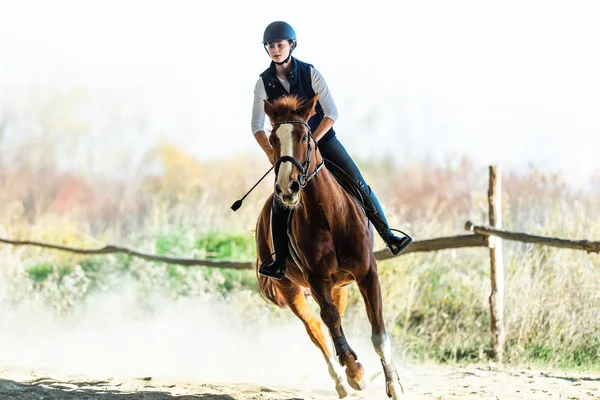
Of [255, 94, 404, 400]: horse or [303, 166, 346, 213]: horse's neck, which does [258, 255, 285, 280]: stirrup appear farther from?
[303, 166, 346, 213]: horse's neck

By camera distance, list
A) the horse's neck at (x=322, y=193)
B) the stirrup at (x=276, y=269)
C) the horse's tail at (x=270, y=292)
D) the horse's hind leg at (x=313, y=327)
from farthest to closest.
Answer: the horse's tail at (x=270, y=292) → the horse's hind leg at (x=313, y=327) → the stirrup at (x=276, y=269) → the horse's neck at (x=322, y=193)

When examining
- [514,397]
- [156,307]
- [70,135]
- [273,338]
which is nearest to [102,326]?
[156,307]

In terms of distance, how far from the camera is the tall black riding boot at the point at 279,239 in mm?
5734

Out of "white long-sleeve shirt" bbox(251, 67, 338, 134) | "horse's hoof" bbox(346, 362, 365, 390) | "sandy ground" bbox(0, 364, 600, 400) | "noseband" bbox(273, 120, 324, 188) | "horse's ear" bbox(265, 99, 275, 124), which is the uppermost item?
"white long-sleeve shirt" bbox(251, 67, 338, 134)

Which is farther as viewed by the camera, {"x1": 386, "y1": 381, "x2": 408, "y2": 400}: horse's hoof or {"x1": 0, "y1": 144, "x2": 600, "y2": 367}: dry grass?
{"x1": 0, "y1": 144, "x2": 600, "y2": 367}: dry grass

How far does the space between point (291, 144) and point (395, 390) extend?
1787mm

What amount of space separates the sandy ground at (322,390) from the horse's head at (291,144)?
2.02 m

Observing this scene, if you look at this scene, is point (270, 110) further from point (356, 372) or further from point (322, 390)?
point (322, 390)

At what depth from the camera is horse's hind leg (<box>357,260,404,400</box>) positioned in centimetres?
546

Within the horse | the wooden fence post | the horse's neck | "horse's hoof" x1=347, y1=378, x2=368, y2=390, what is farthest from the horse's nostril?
the wooden fence post

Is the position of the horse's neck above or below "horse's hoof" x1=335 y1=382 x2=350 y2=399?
above

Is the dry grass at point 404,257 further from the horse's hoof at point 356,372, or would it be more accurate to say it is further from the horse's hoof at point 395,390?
the horse's hoof at point 395,390

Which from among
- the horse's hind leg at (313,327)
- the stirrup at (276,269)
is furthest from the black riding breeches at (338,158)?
the horse's hind leg at (313,327)

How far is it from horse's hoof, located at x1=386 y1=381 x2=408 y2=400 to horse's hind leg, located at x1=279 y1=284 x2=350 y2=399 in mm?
795
